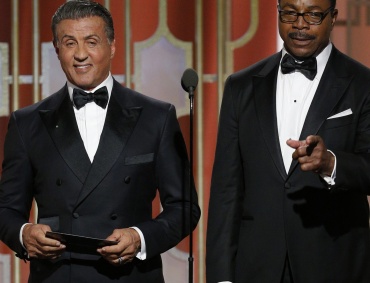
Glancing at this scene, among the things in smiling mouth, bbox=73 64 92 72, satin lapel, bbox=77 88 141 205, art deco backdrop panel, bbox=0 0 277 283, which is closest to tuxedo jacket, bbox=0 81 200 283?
satin lapel, bbox=77 88 141 205

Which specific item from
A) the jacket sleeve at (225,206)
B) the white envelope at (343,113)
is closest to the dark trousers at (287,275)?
the jacket sleeve at (225,206)

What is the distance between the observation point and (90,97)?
3.02 m

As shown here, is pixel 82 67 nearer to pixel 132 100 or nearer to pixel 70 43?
pixel 70 43

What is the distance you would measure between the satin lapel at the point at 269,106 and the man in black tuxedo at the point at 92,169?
326 mm

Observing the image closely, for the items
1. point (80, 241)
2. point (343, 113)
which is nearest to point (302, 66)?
point (343, 113)

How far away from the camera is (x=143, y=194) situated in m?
2.97

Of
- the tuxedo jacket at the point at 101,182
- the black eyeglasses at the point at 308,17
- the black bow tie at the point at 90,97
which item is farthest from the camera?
the black bow tie at the point at 90,97

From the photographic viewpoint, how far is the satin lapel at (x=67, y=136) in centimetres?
293

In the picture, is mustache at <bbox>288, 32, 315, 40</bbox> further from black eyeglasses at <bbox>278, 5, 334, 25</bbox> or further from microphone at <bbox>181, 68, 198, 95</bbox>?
microphone at <bbox>181, 68, 198, 95</bbox>

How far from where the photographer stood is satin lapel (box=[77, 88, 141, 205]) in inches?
115

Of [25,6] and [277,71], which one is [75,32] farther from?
[25,6]

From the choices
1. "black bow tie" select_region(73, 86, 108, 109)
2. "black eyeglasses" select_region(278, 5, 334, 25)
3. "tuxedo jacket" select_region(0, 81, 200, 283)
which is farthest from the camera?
"black bow tie" select_region(73, 86, 108, 109)

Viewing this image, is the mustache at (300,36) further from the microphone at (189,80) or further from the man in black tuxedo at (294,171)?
the microphone at (189,80)

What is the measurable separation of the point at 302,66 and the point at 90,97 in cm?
67
